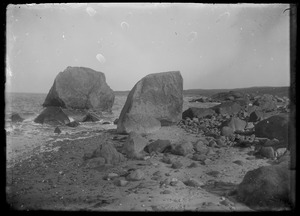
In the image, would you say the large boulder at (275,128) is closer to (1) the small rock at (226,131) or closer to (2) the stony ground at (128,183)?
(1) the small rock at (226,131)

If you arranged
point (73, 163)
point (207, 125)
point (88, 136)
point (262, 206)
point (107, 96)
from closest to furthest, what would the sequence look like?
point (262, 206)
point (73, 163)
point (88, 136)
point (207, 125)
point (107, 96)

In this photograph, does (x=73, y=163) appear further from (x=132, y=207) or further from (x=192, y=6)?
(x=192, y=6)

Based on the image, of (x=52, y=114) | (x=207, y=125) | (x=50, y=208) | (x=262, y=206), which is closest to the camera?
(x=262, y=206)

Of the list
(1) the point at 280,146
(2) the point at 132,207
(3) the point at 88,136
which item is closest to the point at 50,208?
(2) the point at 132,207

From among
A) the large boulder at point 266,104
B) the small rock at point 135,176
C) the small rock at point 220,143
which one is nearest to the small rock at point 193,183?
the small rock at point 135,176

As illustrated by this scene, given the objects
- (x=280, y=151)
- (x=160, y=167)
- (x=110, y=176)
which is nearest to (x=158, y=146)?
(x=160, y=167)

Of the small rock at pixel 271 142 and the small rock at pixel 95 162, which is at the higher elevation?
the small rock at pixel 271 142

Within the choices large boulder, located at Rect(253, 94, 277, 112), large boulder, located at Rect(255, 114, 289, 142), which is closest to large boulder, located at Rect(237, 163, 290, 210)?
large boulder, located at Rect(255, 114, 289, 142)
